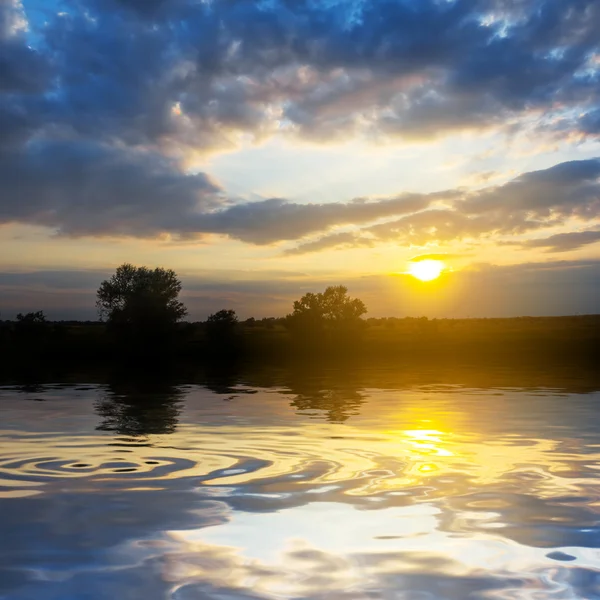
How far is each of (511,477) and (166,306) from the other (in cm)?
8341

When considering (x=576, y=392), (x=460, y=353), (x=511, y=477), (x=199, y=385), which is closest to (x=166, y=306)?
(x=460, y=353)

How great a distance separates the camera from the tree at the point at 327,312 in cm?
10125

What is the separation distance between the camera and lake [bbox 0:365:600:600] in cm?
779

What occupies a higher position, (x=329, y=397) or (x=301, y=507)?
(x=329, y=397)

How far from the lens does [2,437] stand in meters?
19.1

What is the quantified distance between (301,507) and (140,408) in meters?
18.5

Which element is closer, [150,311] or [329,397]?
[329,397]

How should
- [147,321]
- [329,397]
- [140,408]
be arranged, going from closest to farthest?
1. [140,408]
2. [329,397]
3. [147,321]

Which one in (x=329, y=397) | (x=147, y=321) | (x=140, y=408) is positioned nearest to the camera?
(x=140, y=408)

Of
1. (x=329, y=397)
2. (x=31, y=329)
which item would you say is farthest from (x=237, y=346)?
(x=329, y=397)

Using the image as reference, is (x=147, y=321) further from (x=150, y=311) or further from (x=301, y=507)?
(x=301, y=507)

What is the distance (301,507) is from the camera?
11.0m

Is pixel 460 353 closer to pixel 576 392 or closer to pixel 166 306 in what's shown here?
pixel 166 306

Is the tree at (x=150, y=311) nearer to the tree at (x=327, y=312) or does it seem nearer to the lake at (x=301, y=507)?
the tree at (x=327, y=312)
